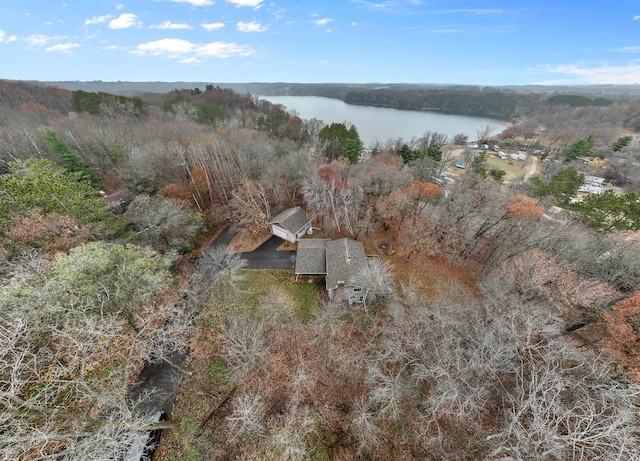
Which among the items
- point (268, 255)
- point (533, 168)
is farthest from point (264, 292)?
point (533, 168)

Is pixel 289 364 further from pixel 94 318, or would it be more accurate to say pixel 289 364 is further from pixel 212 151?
pixel 212 151

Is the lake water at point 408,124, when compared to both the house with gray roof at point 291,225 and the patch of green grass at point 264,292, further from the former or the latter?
the patch of green grass at point 264,292

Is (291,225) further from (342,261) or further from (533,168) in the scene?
(533,168)

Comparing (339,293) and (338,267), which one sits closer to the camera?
(339,293)

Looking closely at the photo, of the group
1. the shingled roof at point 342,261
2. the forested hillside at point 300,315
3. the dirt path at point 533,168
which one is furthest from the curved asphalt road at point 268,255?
the dirt path at point 533,168

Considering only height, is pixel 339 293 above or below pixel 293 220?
below

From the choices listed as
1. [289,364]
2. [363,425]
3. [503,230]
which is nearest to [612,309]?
[503,230]

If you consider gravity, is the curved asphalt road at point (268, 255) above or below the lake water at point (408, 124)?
below
